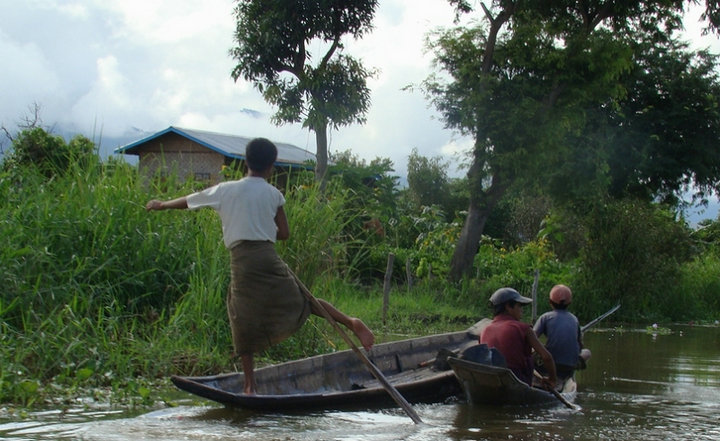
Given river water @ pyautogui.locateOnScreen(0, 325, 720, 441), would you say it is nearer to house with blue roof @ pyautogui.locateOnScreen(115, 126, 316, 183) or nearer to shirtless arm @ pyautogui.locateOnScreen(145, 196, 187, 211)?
shirtless arm @ pyautogui.locateOnScreen(145, 196, 187, 211)

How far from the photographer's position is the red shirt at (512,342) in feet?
A: 22.4

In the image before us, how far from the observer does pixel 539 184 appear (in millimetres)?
17641

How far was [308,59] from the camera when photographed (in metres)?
19.5

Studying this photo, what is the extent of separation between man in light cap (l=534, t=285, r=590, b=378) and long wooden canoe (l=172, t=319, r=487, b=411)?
111cm

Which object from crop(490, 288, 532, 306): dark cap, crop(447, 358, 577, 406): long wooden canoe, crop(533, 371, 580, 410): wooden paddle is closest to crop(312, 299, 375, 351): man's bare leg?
crop(447, 358, 577, 406): long wooden canoe

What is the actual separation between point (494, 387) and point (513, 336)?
1.48ft

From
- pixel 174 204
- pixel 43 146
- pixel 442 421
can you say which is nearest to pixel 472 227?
pixel 43 146

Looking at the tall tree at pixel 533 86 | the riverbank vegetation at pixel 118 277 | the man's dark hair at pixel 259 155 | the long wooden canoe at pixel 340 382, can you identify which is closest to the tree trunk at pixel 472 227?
the tall tree at pixel 533 86

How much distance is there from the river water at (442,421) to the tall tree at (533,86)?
822 cm

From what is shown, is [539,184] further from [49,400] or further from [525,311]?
[49,400]

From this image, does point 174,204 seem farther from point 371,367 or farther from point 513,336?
point 513,336

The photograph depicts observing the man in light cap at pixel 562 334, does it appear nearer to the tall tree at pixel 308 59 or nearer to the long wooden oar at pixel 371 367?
the long wooden oar at pixel 371 367

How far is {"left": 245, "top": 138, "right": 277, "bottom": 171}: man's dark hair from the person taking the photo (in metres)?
5.75

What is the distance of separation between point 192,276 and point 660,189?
18.6m
